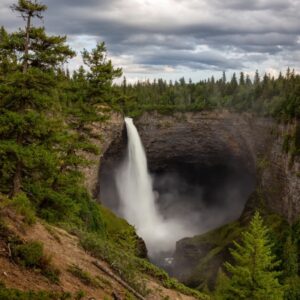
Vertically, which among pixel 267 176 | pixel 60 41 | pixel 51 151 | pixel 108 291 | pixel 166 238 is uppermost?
pixel 60 41

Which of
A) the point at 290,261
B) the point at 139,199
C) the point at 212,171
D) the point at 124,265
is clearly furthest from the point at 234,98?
the point at 124,265

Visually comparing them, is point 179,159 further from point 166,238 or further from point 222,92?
point 222,92

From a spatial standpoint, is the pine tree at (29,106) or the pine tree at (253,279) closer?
the pine tree at (29,106)

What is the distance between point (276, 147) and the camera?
204ft

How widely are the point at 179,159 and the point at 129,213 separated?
51.6ft

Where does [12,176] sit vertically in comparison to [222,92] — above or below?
below

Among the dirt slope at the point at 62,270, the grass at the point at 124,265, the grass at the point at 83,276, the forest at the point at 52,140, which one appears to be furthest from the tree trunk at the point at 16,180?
the grass at the point at 83,276

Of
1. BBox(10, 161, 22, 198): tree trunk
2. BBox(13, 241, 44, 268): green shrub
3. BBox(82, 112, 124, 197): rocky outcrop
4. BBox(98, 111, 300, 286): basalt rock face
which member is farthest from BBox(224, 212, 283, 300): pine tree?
BBox(82, 112, 124, 197): rocky outcrop

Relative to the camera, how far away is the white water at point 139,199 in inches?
2894

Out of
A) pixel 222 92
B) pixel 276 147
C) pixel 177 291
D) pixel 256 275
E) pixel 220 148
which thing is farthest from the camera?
pixel 222 92

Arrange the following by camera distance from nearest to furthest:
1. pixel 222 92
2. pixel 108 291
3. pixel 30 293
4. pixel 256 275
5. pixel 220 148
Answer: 1. pixel 30 293
2. pixel 108 291
3. pixel 256 275
4. pixel 220 148
5. pixel 222 92

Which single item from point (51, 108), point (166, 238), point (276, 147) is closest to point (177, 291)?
point (51, 108)

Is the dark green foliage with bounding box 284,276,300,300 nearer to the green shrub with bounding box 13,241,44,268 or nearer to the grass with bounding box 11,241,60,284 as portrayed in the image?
the grass with bounding box 11,241,60,284

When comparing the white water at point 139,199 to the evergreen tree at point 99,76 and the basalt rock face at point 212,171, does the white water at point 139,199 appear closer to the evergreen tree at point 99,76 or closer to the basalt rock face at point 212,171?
the basalt rock face at point 212,171
